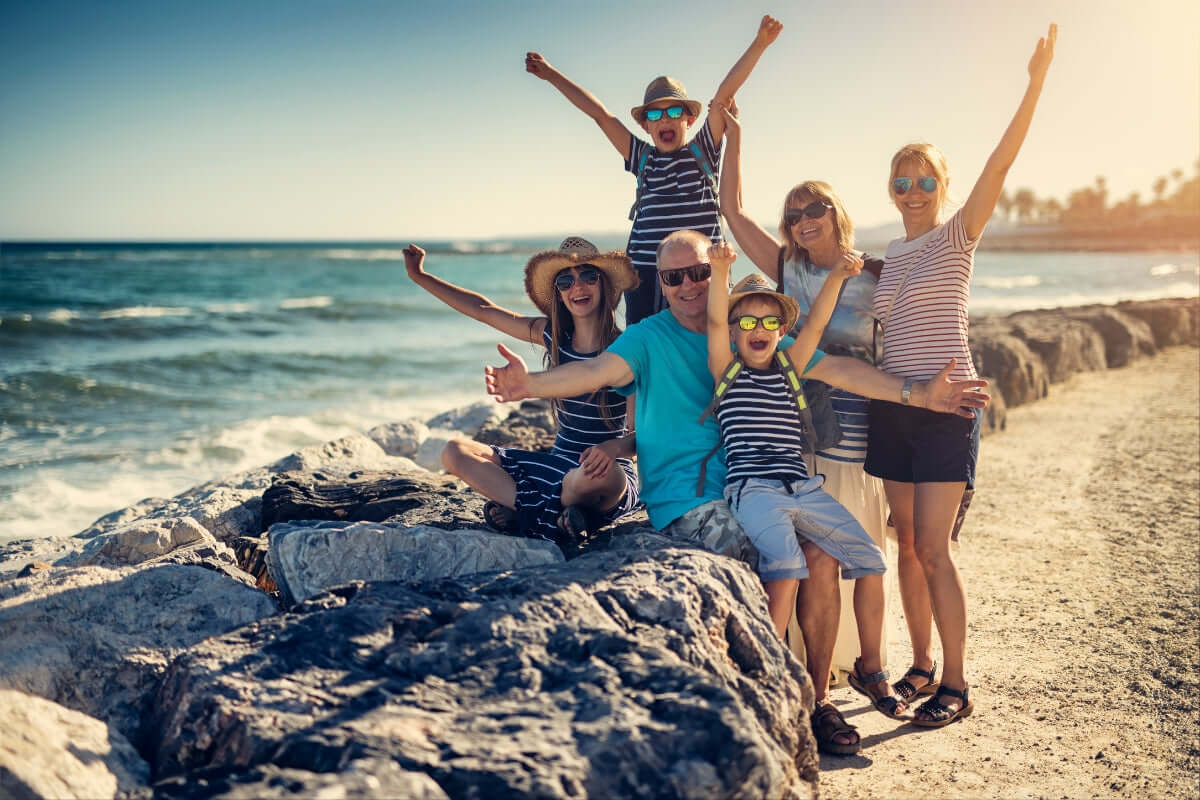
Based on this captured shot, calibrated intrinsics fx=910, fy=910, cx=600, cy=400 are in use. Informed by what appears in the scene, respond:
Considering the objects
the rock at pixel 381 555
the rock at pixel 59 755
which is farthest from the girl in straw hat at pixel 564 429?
the rock at pixel 59 755

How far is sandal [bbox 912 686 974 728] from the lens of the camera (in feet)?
12.2

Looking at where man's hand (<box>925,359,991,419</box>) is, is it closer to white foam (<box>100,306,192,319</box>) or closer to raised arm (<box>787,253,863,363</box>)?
raised arm (<box>787,253,863,363</box>)

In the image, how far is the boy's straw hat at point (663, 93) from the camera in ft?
14.9

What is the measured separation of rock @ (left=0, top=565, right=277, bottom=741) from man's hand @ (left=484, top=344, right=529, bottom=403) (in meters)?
1.16

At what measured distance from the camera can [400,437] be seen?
852cm

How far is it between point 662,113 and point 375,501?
94.7 inches

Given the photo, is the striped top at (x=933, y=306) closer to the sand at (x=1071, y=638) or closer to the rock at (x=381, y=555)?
the sand at (x=1071, y=638)

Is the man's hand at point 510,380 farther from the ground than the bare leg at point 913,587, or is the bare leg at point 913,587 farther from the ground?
the man's hand at point 510,380

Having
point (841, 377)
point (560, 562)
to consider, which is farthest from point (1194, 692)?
point (560, 562)

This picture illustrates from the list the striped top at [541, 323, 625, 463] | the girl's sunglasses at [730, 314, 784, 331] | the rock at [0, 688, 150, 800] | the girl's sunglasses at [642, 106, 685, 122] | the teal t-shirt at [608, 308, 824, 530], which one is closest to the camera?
the rock at [0, 688, 150, 800]

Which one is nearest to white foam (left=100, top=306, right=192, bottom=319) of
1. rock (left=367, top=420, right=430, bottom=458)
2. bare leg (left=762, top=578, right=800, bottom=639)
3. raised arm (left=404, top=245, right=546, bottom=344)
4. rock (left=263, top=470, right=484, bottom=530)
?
rock (left=367, top=420, right=430, bottom=458)

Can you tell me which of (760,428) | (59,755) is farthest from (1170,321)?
(59,755)

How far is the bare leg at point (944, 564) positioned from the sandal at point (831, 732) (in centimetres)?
58

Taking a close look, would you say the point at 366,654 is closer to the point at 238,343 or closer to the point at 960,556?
the point at 960,556
